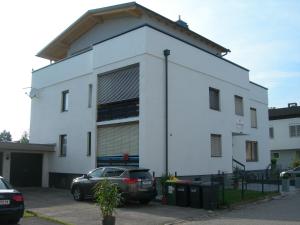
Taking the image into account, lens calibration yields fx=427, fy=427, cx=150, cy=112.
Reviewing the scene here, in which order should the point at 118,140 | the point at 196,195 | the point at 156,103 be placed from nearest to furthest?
the point at 196,195 < the point at 156,103 < the point at 118,140

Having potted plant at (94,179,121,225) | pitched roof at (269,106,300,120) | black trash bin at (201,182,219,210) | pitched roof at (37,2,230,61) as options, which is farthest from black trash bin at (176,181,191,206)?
pitched roof at (269,106,300,120)

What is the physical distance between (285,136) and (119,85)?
1175 inches

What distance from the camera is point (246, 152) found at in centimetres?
3130

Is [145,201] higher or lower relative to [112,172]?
lower

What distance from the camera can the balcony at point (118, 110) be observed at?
838 inches

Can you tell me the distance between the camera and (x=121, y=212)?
1547 centimetres

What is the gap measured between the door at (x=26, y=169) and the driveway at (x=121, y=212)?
339 inches

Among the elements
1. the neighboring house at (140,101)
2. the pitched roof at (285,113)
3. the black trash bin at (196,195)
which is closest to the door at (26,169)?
the neighboring house at (140,101)

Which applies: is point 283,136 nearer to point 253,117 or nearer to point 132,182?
point 253,117

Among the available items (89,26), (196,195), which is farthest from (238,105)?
(196,195)

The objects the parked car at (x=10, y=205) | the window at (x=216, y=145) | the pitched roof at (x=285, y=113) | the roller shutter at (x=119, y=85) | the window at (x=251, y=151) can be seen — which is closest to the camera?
the parked car at (x=10, y=205)

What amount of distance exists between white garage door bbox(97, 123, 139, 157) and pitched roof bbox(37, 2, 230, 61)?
7.33 meters

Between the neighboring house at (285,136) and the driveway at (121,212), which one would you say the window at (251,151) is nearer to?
the neighboring house at (285,136)

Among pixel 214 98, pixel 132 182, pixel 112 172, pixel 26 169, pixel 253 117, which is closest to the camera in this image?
pixel 132 182
